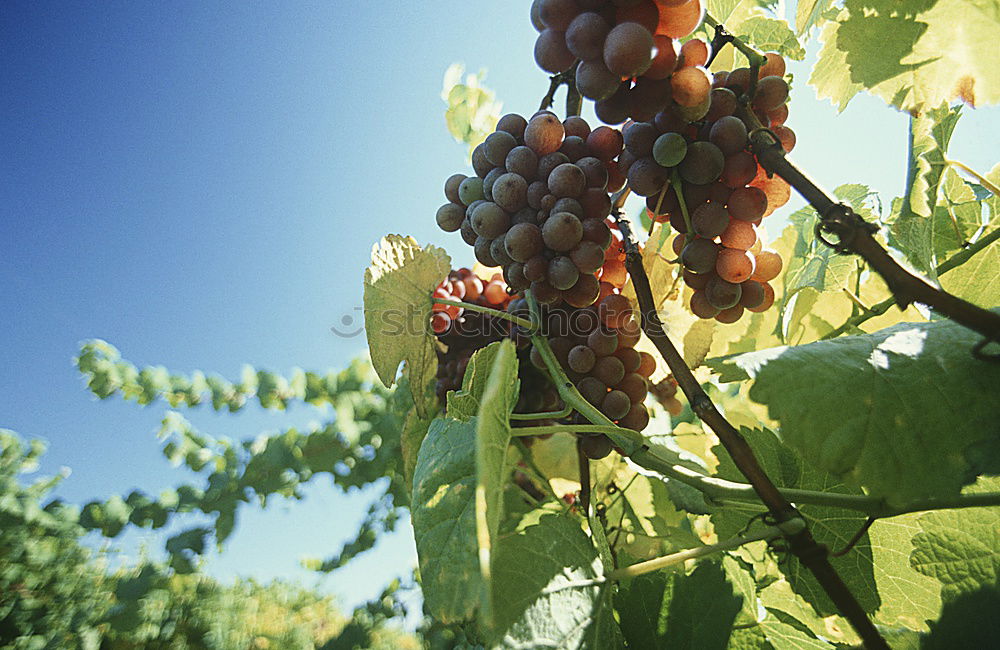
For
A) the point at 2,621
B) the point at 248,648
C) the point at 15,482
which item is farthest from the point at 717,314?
the point at 248,648

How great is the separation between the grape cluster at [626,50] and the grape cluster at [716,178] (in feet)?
0.06

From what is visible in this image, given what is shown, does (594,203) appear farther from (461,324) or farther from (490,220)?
(461,324)

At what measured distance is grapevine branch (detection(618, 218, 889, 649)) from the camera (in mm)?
280

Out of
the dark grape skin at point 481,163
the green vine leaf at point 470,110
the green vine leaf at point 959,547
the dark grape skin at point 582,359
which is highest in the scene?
the green vine leaf at point 470,110

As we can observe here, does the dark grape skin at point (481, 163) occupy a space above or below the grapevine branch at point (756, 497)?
above

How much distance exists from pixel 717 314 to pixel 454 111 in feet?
1.42

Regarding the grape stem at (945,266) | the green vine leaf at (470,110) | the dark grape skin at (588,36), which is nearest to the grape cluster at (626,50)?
the dark grape skin at (588,36)

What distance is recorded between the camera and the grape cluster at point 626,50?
32 centimetres

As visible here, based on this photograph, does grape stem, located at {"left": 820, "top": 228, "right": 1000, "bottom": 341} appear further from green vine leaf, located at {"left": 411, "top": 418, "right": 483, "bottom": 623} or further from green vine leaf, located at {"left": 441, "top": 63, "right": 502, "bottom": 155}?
green vine leaf, located at {"left": 441, "top": 63, "right": 502, "bottom": 155}

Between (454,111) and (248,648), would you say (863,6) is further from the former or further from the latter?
(248,648)

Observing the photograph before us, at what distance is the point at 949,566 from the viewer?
0.34 m

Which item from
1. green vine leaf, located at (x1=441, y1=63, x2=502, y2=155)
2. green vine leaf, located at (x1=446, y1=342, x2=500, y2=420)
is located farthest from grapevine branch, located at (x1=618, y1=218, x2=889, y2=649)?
green vine leaf, located at (x1=441, y1=63, x2=502, y2=155)

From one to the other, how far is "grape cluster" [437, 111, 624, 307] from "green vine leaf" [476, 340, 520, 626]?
3.8 inches

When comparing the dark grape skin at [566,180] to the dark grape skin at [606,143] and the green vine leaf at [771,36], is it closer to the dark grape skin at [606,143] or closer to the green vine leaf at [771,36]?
the dark grape skin at [606,143]
